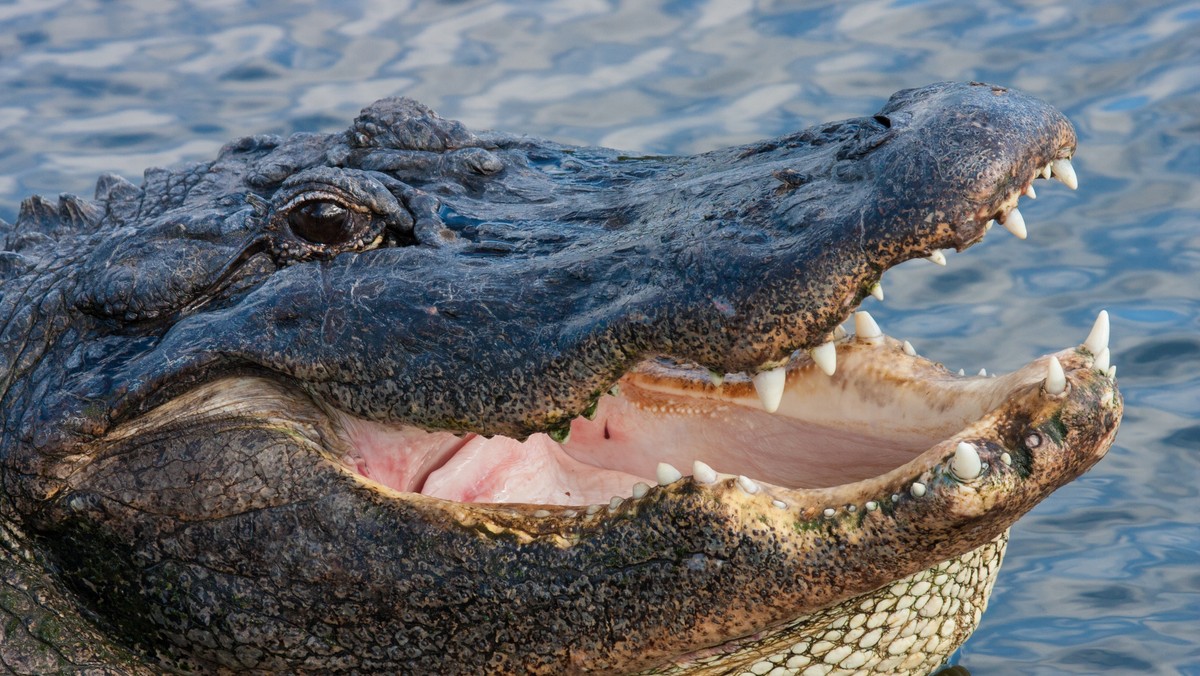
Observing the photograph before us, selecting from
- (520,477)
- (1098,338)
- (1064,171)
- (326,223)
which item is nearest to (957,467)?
(1098,338)

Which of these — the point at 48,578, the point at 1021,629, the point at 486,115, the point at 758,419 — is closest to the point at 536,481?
the point at 758,419

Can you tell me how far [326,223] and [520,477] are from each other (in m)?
0.97

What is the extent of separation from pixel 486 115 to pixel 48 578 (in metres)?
5.70

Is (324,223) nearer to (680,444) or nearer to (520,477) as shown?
(520,477)

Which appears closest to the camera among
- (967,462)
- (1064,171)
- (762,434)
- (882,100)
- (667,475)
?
(967,462)

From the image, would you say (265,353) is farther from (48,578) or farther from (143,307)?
(48,578)

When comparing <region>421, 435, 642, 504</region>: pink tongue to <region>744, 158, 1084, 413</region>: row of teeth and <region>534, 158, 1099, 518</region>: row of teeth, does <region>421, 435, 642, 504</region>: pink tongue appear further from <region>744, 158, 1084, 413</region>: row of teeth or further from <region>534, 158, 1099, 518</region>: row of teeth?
<region>744, 158, 1084, 413</region>: row of teeth

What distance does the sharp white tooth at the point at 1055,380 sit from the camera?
9.82 feet

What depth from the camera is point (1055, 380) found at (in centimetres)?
299

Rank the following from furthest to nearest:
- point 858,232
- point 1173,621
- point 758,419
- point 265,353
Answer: point 1173,621 → point 758,419 → point 265,353 → point 858,232

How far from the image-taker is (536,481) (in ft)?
13.6

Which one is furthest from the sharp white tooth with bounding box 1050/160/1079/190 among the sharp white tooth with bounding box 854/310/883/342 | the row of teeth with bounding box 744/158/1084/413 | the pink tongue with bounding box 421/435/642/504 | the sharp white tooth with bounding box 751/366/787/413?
the pink tongue with bounding box 421/435/642/504

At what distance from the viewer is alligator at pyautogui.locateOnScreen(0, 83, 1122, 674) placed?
9.84 feet

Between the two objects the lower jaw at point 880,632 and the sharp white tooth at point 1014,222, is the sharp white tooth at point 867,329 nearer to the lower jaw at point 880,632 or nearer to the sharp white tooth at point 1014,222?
the lower jaw at point 880,632
